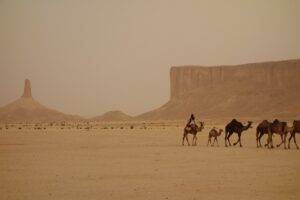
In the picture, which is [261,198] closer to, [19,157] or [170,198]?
[170,198]

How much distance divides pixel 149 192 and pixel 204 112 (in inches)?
2444

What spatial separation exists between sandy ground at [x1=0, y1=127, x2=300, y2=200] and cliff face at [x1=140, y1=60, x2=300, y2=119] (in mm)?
39286

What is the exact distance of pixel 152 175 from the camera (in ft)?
38.3

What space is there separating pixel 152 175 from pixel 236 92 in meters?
61.9

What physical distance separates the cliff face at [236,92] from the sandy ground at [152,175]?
39286 mm

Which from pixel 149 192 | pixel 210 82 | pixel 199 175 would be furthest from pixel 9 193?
pixel 210 82

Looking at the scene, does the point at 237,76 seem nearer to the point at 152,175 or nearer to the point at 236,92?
the point at 236,92

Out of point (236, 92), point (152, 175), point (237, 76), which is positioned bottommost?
point (152, 175)

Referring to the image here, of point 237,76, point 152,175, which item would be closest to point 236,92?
point 237,76

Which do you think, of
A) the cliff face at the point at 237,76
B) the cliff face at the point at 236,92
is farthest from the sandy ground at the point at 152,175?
the cliff face at the point at 237,76

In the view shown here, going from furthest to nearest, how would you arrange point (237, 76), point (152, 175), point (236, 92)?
point (237, 76)
point (236, 92)
point (152, 175)

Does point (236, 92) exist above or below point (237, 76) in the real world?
below

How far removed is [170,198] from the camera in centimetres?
901

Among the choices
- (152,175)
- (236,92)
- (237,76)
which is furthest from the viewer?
(237,76)
